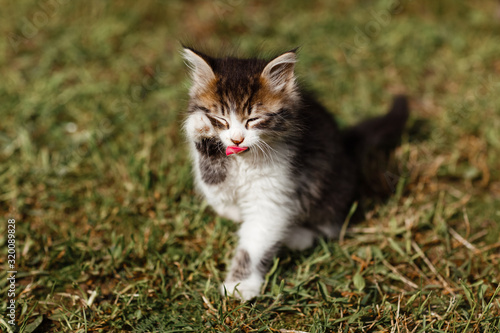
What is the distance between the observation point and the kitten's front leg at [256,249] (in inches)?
97.6

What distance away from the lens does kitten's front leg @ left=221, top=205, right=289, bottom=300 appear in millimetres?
2479

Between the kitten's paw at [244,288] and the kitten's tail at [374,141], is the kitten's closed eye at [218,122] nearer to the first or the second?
the kitten's paw at [244,288]

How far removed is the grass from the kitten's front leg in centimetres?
9

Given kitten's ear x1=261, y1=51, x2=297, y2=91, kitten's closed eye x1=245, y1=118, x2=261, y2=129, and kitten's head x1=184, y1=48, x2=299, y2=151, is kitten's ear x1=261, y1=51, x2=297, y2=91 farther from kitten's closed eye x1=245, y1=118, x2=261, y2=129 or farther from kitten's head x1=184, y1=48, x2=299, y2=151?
kitten's closed eye x1=245, y1=118, x2=261, y2=129

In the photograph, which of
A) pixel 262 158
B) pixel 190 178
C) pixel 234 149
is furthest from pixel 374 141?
pixel 234 149

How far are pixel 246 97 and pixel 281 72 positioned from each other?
27 centimetres

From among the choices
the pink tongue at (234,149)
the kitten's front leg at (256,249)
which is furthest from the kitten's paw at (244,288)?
the pink tongue at (234,149)

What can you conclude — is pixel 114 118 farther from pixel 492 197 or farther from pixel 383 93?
pixel 492 197

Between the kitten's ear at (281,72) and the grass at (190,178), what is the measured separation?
2.96ft

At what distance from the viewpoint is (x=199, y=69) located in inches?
91.0

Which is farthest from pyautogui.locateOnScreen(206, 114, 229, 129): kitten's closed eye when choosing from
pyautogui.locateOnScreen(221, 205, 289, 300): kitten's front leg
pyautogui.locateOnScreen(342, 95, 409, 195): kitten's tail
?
pyautogui.locateOnScreen(342, 95, 409, 195): kitten's tail

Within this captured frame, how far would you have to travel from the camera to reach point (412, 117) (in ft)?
12.6

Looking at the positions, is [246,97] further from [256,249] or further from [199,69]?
[256,249]

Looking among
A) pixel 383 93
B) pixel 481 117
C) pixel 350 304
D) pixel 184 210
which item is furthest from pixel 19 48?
pixel 481 117
